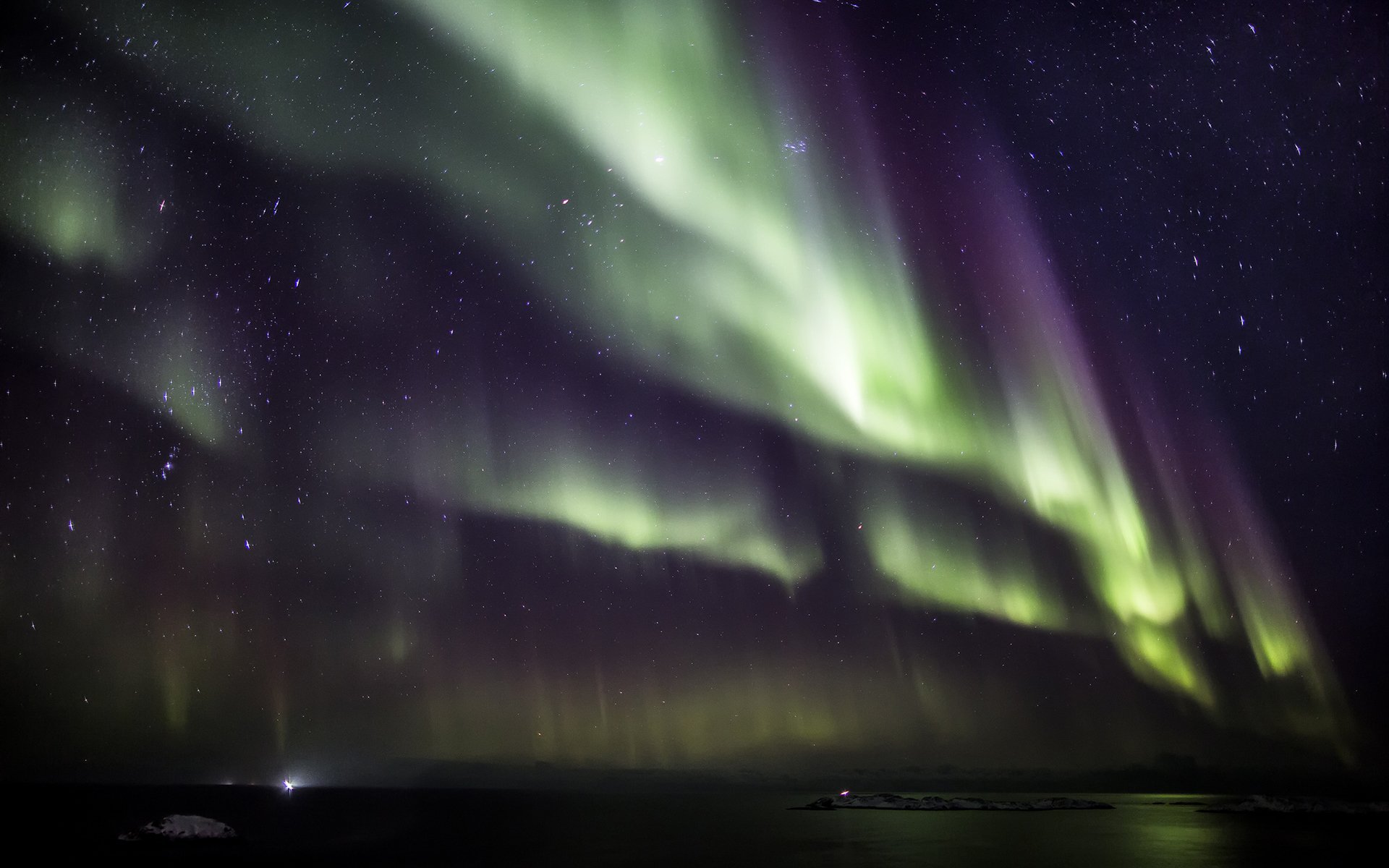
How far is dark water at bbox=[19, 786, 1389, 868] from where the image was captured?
155ft

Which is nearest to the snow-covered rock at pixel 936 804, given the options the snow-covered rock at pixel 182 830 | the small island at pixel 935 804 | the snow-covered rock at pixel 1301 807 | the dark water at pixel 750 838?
the small island at pixel 935 804

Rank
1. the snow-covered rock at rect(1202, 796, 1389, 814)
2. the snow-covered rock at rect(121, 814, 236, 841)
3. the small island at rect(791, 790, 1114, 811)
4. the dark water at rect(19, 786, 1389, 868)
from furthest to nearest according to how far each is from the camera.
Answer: the small island at rect(791, 790, 1114, 811), the snow-covered rock at rect(1202, 796, 1389, 814), the snow-covered rock at rect(121, 814, 236, 841), the dark water at rect(19, 786, 1389, 868)

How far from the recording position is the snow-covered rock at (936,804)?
120 metres

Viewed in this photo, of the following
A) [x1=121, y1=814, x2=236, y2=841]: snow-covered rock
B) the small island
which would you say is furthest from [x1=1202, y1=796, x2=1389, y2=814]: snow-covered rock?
[x1=121, y1=814, x2=236, y2=841]: snow-covered rock

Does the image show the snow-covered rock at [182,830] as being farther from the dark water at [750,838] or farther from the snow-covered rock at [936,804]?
the snow-covered rock at [936,804]

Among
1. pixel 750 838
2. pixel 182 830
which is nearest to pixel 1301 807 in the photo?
pixel 750 838

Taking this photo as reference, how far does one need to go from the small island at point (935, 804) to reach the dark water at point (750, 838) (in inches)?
463

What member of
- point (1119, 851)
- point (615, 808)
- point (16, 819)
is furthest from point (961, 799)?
point (16, 819)

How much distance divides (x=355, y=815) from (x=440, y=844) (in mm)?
56102

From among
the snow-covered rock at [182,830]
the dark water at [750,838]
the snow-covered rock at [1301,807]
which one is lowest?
the snow-covered rock at [1301,807]

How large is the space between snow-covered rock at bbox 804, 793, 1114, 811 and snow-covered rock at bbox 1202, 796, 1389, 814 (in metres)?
19.9

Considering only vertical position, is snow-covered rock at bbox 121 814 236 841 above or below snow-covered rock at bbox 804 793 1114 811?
above

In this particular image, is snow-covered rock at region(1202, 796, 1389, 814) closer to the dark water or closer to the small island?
the dark water

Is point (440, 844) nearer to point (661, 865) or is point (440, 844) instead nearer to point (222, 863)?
point (222, 863)
